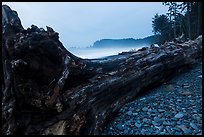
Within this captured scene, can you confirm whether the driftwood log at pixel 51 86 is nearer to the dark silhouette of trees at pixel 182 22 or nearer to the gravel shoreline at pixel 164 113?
the gravel shoreline at pixel 164 113

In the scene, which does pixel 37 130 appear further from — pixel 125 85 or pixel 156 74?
pixel 156 74

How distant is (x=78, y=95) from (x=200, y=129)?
249 cm

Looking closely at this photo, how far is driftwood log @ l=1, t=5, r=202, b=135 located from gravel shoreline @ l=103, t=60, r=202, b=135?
0.29 meters

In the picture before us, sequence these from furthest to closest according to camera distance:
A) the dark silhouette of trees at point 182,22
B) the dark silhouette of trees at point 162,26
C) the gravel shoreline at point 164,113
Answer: the dark silhouette of trees at point 162,26, the dark silhouette of trees at point 182,22, the gravel shoreline at point 164,113

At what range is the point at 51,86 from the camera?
5.22 m

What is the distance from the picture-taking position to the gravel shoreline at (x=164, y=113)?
17.4 ft

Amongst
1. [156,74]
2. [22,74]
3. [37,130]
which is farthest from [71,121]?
[156,74]

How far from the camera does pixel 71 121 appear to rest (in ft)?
16.3

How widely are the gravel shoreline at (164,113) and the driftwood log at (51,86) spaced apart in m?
0.29

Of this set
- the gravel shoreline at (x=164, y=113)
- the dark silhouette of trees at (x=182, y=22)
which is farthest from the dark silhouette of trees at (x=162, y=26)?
the gravel shoreline at (x=164, y=113)

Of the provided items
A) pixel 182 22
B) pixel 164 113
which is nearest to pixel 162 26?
pixel 182 22

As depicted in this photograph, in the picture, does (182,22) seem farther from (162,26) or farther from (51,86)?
(51,86)

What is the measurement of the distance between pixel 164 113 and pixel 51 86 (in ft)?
8.33

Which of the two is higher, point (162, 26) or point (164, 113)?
point (162, 26)
